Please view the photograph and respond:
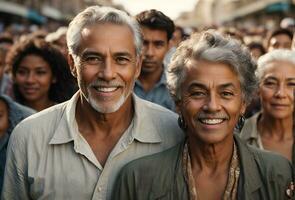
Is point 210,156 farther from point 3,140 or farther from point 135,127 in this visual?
point 3,140

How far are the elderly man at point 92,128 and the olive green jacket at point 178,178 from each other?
0.45 ft

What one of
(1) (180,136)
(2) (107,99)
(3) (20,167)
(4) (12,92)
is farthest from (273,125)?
(4) (12,92)

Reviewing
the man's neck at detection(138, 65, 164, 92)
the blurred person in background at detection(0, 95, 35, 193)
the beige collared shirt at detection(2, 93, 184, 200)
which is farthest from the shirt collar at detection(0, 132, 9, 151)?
the man's neck at detection(138, 65, 164, 92)

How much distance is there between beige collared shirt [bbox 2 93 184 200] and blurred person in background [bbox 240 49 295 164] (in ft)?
4.12

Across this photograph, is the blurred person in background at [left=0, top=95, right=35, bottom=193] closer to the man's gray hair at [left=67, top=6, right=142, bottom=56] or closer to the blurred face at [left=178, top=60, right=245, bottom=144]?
the man's gray hair at [left=67, top=6, right=142, bottom=56]

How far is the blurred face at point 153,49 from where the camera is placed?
5.75m

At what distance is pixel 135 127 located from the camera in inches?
132

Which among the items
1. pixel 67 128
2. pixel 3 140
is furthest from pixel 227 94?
pixel 3 140

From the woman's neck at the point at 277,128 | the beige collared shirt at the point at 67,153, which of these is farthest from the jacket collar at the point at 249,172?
the woman's neck at the point at 277,128

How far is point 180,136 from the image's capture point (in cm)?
345

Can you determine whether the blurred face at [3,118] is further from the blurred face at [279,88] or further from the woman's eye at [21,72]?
the blurred face at [279,88]

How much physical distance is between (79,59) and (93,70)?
12 centimetres

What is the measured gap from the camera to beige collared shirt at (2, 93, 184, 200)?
323cm

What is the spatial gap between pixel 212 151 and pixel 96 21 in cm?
101
